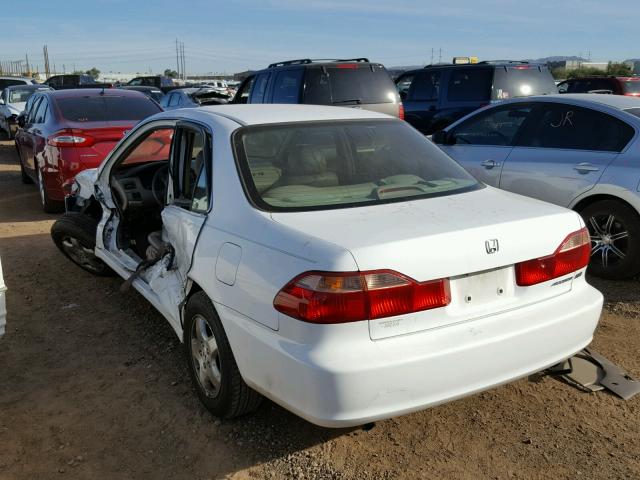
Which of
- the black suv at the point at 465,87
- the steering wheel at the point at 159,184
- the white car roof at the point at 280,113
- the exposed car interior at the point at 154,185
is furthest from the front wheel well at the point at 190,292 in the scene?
the black suv at the point at 465,87

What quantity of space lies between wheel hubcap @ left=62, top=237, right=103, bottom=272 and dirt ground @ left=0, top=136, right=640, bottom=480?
122 centimetres

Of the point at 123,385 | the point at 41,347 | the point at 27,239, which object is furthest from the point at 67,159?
the point at 123,385

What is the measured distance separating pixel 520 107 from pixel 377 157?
10.6 ft

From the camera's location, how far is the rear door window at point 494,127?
6.16m

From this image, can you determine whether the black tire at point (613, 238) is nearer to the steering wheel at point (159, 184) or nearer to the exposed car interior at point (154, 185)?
the exposed car interior at point (154, 185)

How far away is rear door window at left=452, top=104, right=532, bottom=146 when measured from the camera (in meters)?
6.16

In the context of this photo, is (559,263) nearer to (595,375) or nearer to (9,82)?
(595,375)

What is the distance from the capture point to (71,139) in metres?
7.58

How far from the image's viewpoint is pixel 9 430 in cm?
327

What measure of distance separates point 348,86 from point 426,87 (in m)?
2.79

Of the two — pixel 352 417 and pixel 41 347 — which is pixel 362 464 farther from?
pixel 41 347

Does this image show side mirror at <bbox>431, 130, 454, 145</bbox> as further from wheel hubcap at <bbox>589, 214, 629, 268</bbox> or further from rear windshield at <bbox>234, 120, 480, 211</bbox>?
rear windshield at <bbox>234, 120, 480, 211</bbox>

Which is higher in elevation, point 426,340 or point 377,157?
point 377,157

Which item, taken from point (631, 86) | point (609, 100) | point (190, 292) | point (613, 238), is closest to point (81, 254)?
point (190, 292)
